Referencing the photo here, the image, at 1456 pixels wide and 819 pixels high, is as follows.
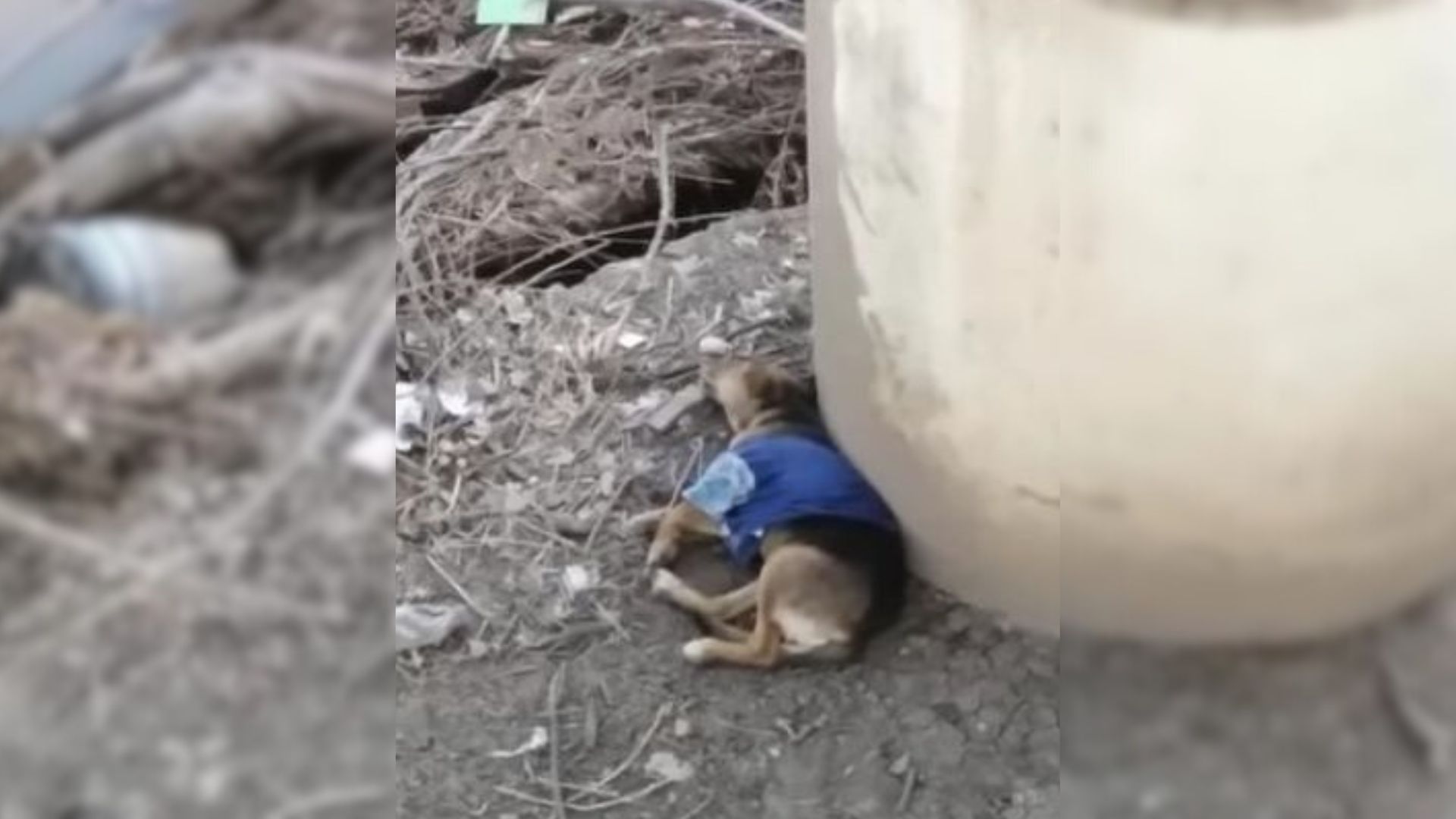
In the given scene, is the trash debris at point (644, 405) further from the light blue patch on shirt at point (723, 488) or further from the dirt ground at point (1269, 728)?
the dirt ground at point (1269, 728)

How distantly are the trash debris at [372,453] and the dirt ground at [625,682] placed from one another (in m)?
1.18

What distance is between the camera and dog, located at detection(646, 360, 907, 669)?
1.75 metres

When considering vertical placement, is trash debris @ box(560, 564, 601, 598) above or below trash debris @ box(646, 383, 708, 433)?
below

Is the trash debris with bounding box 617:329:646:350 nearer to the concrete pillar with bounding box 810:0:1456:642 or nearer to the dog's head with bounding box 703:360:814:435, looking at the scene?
the dog's head with bounding box 703:360:814:435

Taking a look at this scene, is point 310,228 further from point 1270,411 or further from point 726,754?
point 726,754

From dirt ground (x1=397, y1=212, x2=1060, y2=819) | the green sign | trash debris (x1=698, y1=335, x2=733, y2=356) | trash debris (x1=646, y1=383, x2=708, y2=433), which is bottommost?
dirt ground (x1=397, y1=212, x2=1060, y2=819)

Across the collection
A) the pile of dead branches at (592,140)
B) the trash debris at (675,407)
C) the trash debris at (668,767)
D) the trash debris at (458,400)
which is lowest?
the trash debris at (668,767)

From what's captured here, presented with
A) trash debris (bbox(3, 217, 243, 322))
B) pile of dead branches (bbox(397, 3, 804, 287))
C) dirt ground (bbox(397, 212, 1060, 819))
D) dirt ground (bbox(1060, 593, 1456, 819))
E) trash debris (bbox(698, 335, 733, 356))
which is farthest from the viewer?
pile of dead branches (bbox(397, 3, 804, 287))

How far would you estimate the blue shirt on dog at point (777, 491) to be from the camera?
180 centimetres

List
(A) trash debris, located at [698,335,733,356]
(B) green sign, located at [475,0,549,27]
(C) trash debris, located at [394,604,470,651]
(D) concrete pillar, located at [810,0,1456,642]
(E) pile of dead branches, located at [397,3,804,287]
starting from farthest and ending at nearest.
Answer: (B) green sign, located at [475,0,549,27]
(E) pile of dead branches, located at [397,3,804,287]
(A) trash debris, located at [698,335,733,356]
(C) trash debris, located at [394,604,470,651]
(D) concrete pillar, located at [810,0,1456,642]

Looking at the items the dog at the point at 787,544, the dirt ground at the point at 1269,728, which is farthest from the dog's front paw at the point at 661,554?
the dirt ground at the point at 1269,728

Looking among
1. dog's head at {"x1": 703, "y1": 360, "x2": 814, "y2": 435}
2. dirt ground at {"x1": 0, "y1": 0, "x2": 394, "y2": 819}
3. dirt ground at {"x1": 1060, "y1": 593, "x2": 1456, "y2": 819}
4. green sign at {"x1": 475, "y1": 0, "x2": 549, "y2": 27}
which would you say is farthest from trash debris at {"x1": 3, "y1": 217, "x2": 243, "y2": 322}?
green sign at {"x1": 475, "y1": 0, "x2": 549, "y2": 27}

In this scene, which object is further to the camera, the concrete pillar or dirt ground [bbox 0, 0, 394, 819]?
the concrete pillar

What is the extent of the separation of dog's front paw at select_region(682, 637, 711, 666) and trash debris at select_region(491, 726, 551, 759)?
121mm
